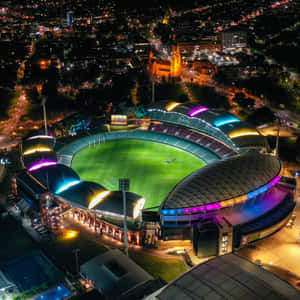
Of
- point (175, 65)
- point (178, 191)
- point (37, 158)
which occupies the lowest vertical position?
point (178, 191)

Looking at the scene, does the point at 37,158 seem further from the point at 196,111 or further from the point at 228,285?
the point at 228,285

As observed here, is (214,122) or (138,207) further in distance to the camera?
(214,122)

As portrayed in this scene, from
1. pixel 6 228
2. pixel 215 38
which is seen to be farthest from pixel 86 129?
pixel 215 38

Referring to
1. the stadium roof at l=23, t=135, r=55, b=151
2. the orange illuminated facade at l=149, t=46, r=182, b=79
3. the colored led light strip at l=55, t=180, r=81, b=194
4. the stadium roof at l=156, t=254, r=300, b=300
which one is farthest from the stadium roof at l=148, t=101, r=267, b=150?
the stadium roof at l=156, t=254, r=300, b=300

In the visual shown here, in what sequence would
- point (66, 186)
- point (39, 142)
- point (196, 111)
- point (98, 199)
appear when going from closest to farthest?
point (98, 199), point (66, 186), point (39, 142), point (196, 111)

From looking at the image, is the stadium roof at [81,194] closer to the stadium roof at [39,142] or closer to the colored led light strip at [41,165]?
the colored led light strip at [41,165]

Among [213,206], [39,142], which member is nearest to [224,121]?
[213,206]
